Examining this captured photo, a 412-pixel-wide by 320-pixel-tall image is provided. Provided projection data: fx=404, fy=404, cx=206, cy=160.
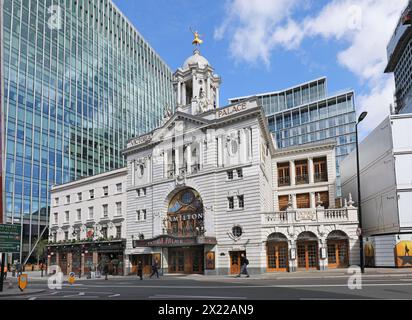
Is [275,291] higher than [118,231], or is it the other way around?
[118,231]

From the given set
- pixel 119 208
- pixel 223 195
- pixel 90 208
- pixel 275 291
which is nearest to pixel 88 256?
pixel 90 208

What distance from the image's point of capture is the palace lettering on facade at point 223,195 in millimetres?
36750

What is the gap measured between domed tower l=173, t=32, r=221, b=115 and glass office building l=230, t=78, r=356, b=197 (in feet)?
224

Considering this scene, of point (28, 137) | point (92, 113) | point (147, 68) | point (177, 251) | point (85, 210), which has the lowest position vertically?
point (177, 251)

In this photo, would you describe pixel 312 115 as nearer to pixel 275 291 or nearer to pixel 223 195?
pixel 223 195

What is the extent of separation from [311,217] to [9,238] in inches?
981

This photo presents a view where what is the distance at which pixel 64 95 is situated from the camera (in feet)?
260

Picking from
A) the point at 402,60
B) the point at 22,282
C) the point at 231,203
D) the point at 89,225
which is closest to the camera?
the point at 22,282

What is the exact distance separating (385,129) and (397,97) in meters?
62.8

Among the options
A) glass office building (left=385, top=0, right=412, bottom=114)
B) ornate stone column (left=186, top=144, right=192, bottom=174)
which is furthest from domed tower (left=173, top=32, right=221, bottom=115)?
glass office building (left=385, top=0, right=412, bottom=114)

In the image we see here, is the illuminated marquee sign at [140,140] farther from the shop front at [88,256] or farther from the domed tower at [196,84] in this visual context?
the shop front at [88,256]

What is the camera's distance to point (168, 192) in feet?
144
